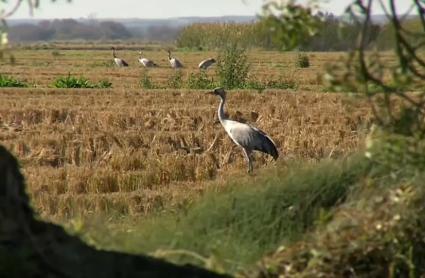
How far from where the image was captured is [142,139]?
68.2 ft

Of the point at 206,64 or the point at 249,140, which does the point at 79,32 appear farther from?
the point at 249,140

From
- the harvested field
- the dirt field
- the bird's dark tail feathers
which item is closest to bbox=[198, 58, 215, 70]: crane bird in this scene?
the dirt field

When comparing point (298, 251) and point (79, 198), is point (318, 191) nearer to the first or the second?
point (298, 251)

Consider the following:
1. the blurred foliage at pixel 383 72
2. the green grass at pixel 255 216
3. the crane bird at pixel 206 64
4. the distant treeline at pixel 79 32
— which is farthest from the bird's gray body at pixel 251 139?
the distant treeline at pixel 79 32

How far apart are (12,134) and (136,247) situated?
46.7 feet

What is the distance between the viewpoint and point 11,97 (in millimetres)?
27516

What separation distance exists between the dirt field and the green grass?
3313mm

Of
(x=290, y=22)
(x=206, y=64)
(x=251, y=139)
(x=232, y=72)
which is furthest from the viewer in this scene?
(x=206, y=64)

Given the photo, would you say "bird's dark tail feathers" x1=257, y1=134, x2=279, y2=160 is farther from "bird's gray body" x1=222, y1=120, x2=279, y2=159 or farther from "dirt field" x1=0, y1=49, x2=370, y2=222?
"dirt field" x1=0, y1=49, x2=370, y2=222

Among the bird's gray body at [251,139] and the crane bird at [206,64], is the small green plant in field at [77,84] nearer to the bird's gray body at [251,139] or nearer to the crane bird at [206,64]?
the crane bird at [206,64]

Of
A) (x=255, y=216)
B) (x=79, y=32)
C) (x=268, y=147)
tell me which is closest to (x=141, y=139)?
(x=268, y=147)

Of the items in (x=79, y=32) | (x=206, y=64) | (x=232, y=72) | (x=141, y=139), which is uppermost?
(x=141, y=139)

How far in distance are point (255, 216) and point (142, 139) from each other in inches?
503

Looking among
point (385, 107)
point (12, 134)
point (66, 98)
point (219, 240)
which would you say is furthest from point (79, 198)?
point (66, 98)
